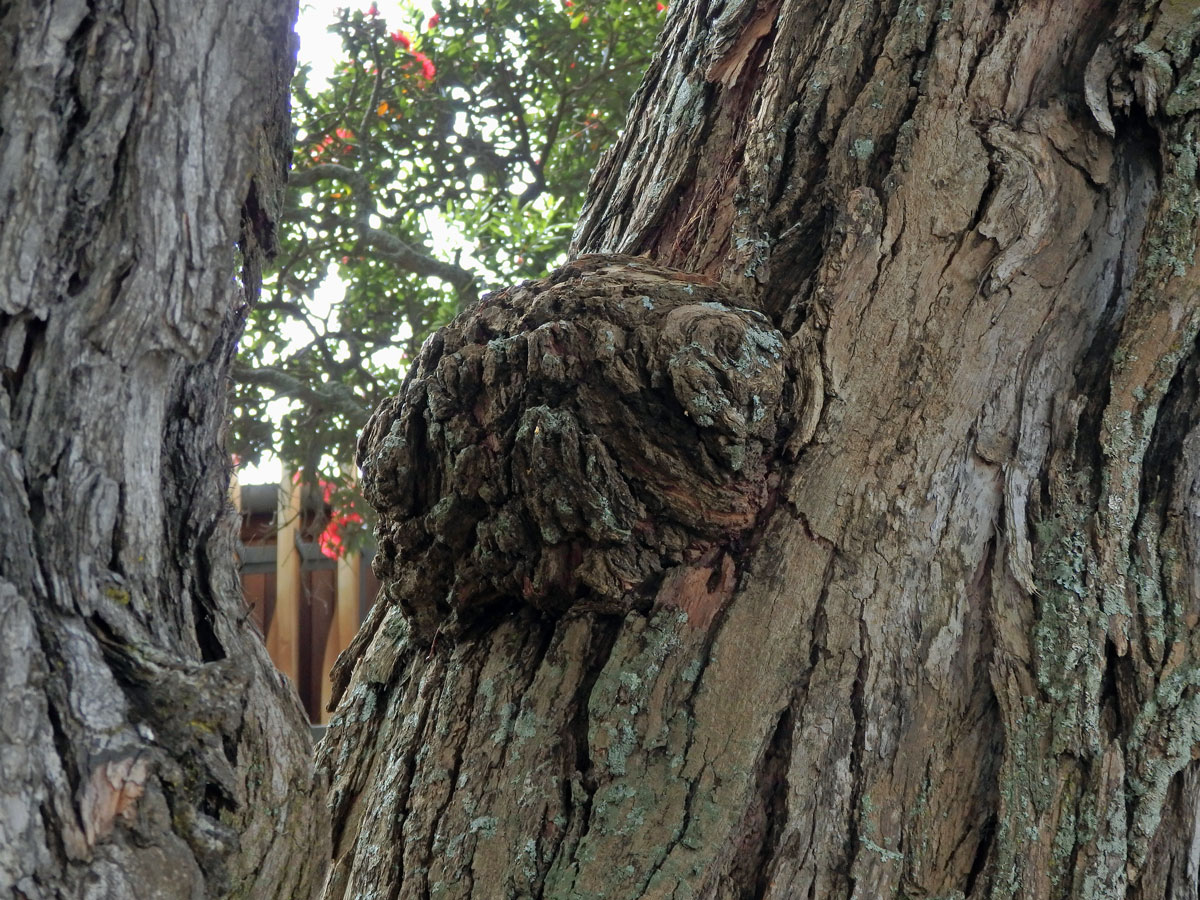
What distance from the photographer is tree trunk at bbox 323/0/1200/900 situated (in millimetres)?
1248

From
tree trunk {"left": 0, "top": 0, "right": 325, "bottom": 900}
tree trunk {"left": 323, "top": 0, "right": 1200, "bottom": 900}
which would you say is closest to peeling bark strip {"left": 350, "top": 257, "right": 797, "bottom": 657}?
tree trunk {"left": 323, "top": 0, "right": 1200, "bottom": 900}

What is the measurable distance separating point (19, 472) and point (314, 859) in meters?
0.43

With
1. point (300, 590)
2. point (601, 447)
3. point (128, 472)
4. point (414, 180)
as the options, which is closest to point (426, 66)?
point (414, 180)

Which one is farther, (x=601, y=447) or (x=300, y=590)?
(x=300, y=590)

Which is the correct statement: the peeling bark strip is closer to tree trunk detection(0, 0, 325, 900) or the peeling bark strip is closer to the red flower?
tree trunk detection(0, 0, 325, 900)

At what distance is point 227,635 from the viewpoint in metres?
1.02

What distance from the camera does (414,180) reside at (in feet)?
12.8

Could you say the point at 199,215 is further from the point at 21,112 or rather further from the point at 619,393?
the point at 619,393

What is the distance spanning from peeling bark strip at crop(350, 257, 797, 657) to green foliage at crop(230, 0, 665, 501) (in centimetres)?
232

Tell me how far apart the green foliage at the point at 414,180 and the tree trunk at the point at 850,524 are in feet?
7.44

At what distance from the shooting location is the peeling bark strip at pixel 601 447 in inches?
50.5

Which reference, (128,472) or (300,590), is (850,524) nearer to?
(128,472)

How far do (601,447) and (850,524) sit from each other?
317 millimetres

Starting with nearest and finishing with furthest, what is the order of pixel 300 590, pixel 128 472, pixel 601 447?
1. pixel 128 472
2. pixel 601 447
3. pixel 300 590
